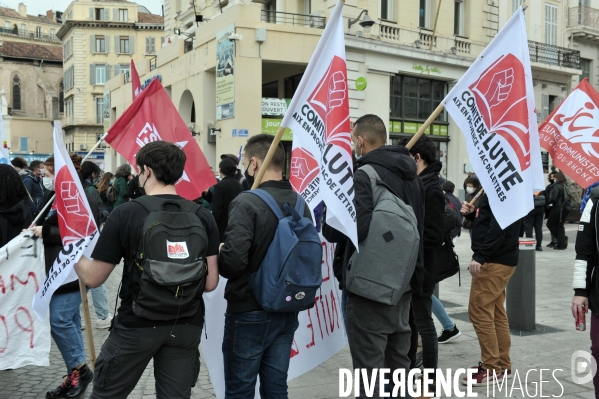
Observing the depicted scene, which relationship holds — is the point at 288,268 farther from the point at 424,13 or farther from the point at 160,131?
the point at 424,13

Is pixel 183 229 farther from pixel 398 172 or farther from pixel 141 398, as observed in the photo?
pixel 141 398

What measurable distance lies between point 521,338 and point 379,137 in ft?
12.2

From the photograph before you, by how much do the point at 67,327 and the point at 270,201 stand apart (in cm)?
233

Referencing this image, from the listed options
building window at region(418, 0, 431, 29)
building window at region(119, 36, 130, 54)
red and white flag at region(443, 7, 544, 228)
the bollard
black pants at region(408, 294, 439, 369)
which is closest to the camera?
red and white flag at region(443, 7, 544, 228)

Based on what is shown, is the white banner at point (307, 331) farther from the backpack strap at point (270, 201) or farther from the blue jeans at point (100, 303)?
the blue jeans at point (100, 303)

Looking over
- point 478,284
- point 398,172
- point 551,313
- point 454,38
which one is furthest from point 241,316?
point 454,38

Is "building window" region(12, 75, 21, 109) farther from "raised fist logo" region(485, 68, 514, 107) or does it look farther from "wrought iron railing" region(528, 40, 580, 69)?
"raised fist logo" region(485, 68, 514, 107)

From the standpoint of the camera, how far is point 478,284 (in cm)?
520

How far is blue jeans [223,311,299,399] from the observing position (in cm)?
352

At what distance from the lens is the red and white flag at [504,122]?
4.43m

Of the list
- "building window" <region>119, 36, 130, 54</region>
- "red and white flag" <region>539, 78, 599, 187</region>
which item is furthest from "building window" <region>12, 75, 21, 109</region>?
"red and white flag" <region>539, 78, 599, 187</region>

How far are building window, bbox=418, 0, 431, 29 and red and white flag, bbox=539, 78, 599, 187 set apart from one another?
746 inches

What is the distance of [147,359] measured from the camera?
10.6ft

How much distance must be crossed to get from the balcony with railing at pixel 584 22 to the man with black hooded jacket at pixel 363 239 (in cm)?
2988
